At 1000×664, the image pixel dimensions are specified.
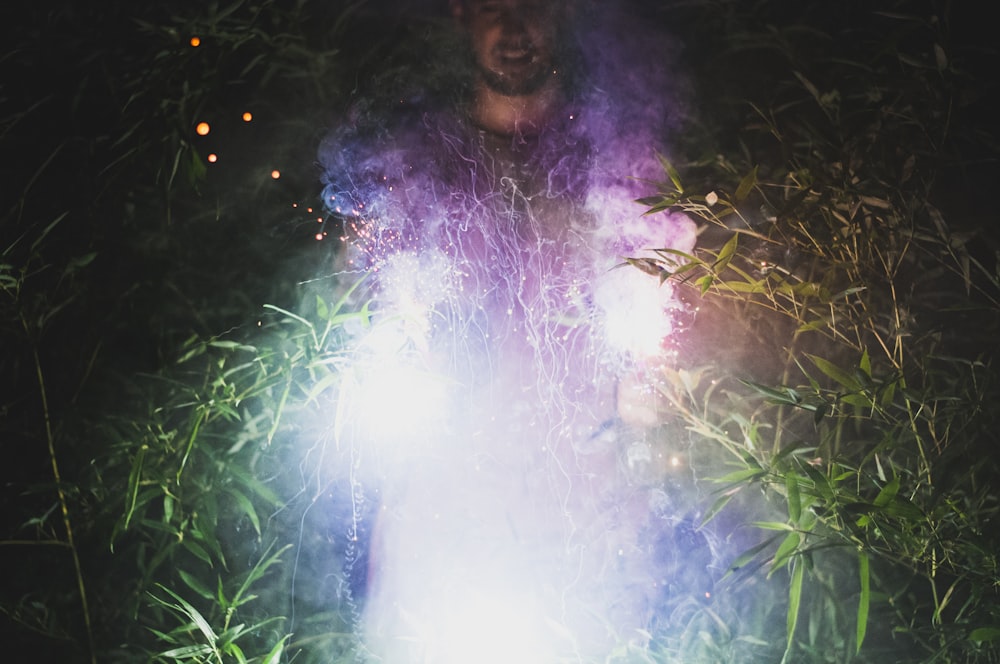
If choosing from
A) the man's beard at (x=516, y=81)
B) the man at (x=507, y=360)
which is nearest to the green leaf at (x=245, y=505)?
the man at (x=507, y=360)

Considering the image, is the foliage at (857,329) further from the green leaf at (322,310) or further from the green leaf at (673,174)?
the green leaf at (322,310)

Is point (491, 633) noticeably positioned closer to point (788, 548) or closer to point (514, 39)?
point (788, 548)

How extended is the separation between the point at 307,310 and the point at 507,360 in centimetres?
49

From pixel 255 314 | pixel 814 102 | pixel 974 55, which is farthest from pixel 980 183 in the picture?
pixel 255 314

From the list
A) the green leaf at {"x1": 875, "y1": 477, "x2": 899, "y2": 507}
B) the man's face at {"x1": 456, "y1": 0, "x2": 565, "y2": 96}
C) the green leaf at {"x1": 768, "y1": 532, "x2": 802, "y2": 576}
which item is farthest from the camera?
the man's face at {"x1": 456, "y1": 0, "x2": 565, "y2": 96}

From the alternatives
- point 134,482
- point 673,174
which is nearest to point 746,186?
point 673,174

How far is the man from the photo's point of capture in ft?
5.56

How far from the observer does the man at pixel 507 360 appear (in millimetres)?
1694

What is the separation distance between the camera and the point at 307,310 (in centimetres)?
172

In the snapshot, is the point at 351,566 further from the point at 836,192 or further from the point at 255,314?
the point at 836,192

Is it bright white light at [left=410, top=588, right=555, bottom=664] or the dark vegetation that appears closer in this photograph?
the dark vegetation

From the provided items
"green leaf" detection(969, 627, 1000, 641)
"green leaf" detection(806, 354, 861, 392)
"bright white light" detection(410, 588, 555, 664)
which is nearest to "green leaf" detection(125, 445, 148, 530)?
"bright white light" detection(410, 588, 555, 664)

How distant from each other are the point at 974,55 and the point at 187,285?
71.8 inches

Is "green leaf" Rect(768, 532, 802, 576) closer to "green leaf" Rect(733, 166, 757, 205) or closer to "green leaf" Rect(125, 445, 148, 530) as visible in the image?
"green leaf" Rect(733, 166, 757, 205)
